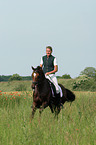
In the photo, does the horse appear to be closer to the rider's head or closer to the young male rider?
the young male rider

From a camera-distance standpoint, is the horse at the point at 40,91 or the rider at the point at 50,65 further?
the rider at the point at 50,65

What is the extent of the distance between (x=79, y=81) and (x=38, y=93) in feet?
61.9

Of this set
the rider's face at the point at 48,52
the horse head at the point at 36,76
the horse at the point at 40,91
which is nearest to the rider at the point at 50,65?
the rider's face at the point at 48,52

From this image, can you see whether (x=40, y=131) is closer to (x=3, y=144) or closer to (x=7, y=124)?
(x=3, y=144)

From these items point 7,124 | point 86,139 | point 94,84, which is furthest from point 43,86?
point 94,84

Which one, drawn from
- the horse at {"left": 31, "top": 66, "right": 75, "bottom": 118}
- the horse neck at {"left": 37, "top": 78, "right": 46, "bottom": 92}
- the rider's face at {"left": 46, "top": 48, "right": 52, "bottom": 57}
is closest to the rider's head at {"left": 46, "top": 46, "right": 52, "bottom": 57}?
the rider's face at {"left": 46, "top": 48, "right": 52, "bottom": 57}

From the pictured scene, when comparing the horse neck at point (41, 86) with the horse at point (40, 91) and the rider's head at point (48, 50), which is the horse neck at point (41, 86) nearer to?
the horse at point (40, 91)

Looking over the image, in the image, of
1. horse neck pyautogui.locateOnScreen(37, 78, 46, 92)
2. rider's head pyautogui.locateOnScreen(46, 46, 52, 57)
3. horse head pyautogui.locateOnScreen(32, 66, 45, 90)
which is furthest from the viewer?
rider's head pyautogui.locateOnScreen(46, 46, 52, 57)

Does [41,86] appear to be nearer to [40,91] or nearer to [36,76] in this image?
[40,91]

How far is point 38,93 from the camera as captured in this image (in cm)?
655

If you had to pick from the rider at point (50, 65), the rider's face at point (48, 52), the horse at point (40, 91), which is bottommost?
the horse at point (40, 91)

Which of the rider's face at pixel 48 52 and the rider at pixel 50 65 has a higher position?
the rider's face at pixel 48 52

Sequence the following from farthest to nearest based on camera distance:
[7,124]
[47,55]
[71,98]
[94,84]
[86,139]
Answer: [94,84] → [71,98] → [47,55] → [7,124] → [86,139]

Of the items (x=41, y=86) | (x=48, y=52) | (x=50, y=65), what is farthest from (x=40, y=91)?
(x=48, y=52)
